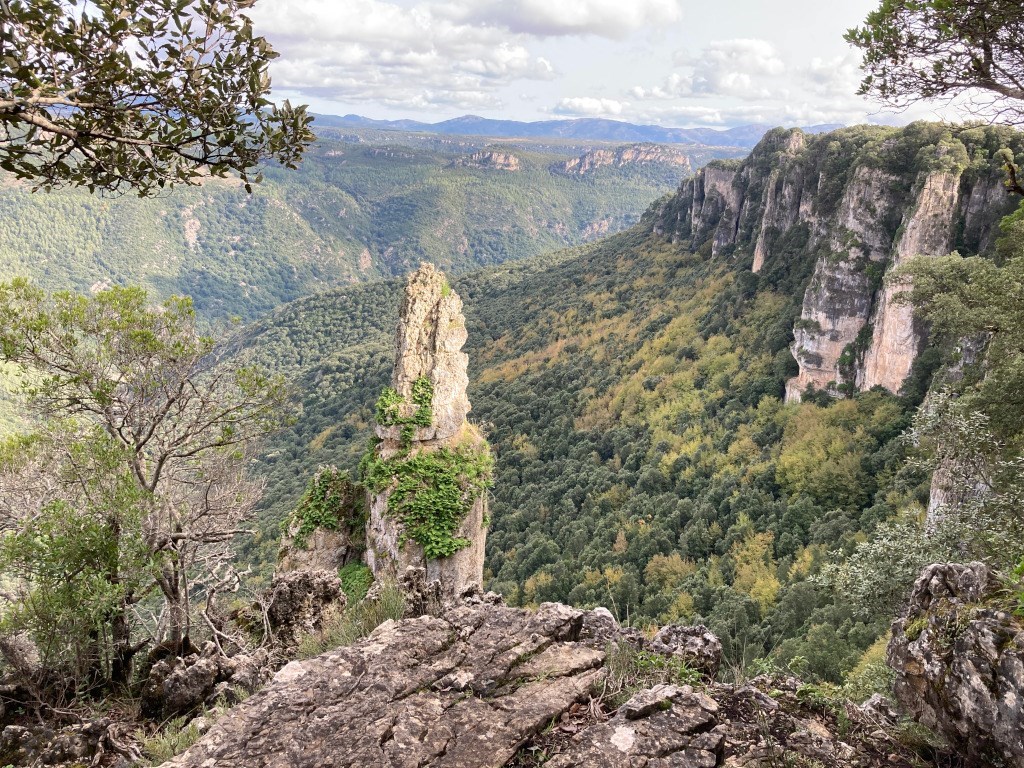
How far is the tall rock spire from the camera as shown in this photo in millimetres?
16234

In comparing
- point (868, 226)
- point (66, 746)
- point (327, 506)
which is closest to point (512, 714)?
point (66, 746)

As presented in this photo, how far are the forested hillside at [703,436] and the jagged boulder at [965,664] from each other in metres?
2.70

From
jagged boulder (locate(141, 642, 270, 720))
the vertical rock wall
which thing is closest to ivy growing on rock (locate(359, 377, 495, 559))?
jagged boulder (locate(141, 642, 270, 720))

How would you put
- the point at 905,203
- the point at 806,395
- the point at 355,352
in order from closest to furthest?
the point at 905,203
the point at 806,395
the point at 355,352

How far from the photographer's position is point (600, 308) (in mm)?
72062

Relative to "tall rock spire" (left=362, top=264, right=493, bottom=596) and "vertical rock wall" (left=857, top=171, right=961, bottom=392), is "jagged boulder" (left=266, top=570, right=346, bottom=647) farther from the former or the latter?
"vertical rock wall" (left=857, top=171, right=961, bottom=392)

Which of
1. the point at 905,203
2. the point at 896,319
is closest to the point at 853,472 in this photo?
the point at 896,319

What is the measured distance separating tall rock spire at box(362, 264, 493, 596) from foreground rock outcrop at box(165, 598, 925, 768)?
9.40 m

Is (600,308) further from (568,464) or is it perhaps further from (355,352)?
(355,352)

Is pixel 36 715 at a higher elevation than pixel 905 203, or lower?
lower

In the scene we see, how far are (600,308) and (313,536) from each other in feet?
194

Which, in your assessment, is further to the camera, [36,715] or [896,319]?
[896,319]

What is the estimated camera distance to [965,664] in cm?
460

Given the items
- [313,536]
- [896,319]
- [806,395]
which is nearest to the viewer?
[313,536]
